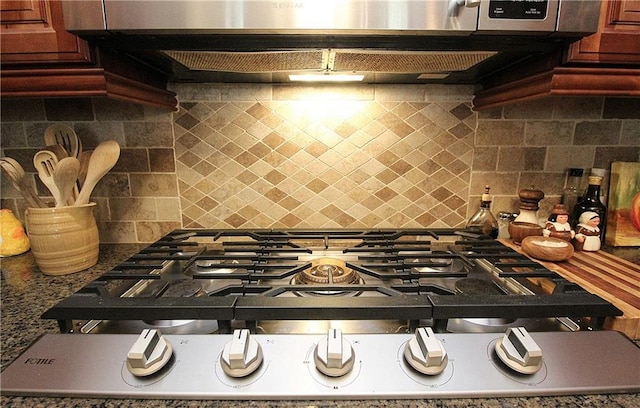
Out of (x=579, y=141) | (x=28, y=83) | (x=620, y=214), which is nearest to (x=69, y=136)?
(x=28, y=83)

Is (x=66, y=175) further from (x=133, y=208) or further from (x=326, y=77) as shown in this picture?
(x=326, y=77)

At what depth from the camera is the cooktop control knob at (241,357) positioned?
0.41 m

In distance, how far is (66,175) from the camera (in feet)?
2.40

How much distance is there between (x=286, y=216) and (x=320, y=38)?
0.55 metres

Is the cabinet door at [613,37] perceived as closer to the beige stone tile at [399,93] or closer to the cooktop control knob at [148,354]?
the beige stone tile at [399,93]

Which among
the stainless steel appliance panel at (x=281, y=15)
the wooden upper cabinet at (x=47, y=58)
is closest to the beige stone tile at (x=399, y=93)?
the stainless steel appliance panel at (x=281, y=15)

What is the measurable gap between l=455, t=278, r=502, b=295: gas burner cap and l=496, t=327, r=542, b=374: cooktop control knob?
0.64 ft

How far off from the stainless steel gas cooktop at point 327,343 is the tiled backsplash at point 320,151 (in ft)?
1.14

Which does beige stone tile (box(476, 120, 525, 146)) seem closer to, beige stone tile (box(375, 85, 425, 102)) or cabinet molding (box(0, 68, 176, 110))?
beige stone tile (box(375, 85, 425, 102))

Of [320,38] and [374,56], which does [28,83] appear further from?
[374,56]

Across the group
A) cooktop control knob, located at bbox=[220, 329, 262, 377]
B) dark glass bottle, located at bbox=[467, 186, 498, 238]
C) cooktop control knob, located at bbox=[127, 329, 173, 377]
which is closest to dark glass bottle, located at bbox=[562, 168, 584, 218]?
dark glass bottle, located at bbox=[467, 186, 498, 238]

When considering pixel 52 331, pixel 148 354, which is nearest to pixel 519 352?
pixel 148 354

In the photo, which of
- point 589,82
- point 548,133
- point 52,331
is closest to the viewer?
point 52,331

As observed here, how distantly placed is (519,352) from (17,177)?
1.04 metres
